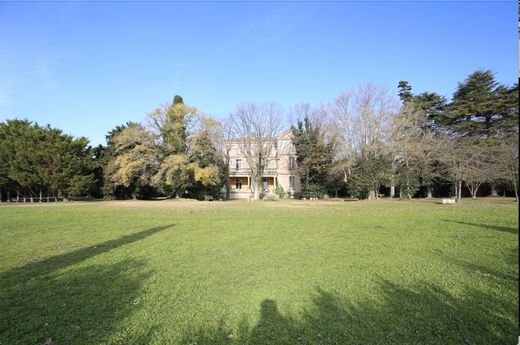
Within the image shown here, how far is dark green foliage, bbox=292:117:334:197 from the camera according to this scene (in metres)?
35.9

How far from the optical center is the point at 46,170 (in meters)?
28.7

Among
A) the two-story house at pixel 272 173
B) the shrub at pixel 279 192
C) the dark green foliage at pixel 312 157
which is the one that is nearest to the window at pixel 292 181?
the two-story house at pixel 272 173

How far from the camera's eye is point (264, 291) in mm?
4621

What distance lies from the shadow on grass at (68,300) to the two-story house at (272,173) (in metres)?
35.9

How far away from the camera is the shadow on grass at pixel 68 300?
3.42 metres

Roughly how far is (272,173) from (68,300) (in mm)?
39318

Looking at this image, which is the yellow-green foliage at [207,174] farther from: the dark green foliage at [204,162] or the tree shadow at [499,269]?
the tree shadow at [499,269]

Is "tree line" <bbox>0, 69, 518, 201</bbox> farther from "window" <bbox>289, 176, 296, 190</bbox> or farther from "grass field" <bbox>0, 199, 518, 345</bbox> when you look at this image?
"grass field" <bbox>0, 199, 518, 345</bbox>

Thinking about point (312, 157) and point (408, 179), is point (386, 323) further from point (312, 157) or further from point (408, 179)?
point (312, 157)

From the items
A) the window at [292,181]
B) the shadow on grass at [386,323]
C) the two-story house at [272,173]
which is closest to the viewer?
the shadow on grass at [386,323]

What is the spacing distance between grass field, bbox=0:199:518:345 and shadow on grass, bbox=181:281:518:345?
1 centimetres

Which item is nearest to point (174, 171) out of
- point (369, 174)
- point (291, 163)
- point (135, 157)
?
point (135, 157)

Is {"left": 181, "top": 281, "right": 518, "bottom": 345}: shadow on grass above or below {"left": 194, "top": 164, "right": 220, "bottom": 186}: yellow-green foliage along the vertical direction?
below

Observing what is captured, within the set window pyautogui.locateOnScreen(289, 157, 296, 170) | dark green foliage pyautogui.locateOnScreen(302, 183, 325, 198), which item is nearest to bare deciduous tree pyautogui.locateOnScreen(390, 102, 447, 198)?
dark green foliage pyautogui.locateOnScreen(302, 183, 325, 198)
